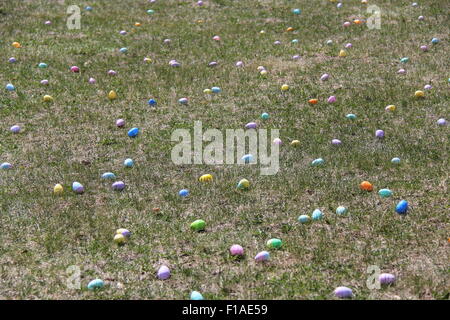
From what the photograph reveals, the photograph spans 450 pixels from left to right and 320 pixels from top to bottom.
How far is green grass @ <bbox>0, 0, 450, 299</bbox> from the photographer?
4.23m

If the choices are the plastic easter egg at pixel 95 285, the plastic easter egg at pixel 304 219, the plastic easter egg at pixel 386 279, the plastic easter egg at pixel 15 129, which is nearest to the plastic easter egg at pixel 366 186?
the plastic easter egg at pixel 304 219

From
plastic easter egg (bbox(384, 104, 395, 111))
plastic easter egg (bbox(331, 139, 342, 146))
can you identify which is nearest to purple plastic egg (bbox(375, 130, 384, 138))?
plastic easter egg (bbox(331, 139, 342, 146))

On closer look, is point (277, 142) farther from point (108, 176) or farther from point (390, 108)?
point (108, 176)

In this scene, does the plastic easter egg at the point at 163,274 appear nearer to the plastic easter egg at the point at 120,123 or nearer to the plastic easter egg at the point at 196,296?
the plastic easter egg at the point at 196,296

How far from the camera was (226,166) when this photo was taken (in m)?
5.76

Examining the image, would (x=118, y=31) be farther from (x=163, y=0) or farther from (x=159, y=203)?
(x=159, y=203)

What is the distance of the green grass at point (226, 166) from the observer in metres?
4.23

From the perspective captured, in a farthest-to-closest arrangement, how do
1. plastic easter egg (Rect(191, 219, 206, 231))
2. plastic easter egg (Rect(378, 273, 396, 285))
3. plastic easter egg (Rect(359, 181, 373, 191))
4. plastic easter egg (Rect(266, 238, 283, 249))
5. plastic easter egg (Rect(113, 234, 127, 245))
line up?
plastic easter egg (Rect(359, 181, 373, 191))
plastic easter egg (Rect(191, 219, 206, 231))
plastic easter egg (Rect(113, 234, 127, 245))
plastic easter egg (Rect(266, 238, 283, 249))
plastic easter egg (Rect(378, 273, 396, 285))

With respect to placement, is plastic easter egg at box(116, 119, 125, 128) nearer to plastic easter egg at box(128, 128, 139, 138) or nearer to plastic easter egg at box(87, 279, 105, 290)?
plastic easter egg at box(128, 128, 139, 138)

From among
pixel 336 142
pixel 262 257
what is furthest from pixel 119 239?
pixel 336 142

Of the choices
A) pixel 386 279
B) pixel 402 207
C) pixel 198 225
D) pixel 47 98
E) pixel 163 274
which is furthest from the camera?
pixel 47 98

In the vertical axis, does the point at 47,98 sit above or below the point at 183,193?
above
